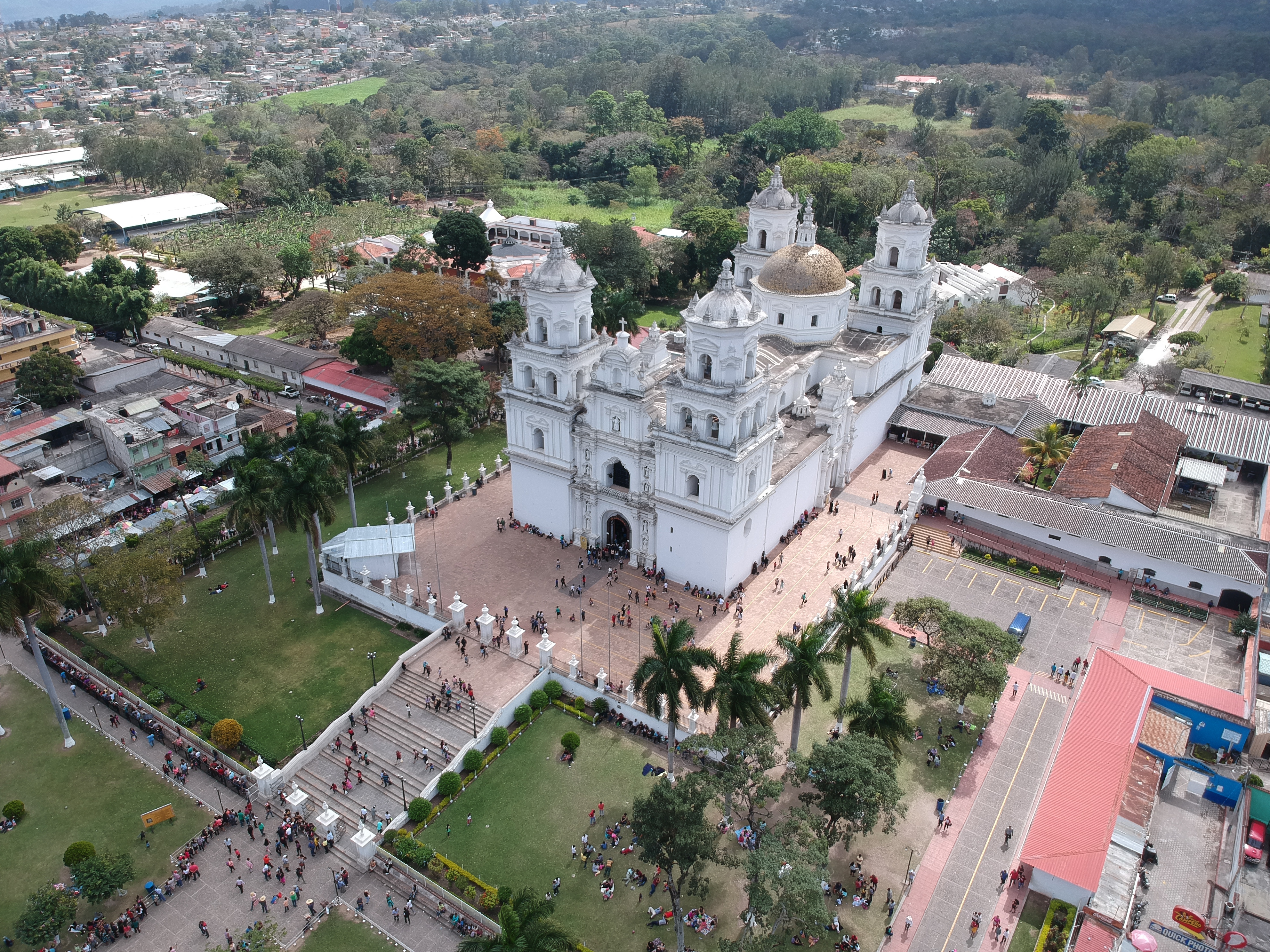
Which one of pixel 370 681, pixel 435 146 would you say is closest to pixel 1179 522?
pixel 370 681

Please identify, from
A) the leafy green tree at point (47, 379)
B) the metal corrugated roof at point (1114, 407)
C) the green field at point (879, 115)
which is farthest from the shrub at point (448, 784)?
the green field at point (879, 115)

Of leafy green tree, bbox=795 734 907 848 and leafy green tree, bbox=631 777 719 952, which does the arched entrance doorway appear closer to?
leafy green tree, bbox=795 734 907 848

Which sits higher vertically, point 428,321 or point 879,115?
point 879,115

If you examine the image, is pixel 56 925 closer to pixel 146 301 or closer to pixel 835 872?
pixel 835 872

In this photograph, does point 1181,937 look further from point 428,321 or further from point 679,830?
point 428,321

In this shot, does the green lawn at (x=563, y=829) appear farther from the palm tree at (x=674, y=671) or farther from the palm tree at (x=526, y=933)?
the palm tree at (x=526, y=933)

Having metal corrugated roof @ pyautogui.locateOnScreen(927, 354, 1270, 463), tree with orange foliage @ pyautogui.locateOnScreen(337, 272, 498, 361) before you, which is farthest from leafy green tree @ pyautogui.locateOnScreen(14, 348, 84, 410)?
metal corrugated roof @ pyautogui.locateOnScreen(927, 354, 1270, 463)

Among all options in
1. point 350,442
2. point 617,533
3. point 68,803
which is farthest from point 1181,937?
point 350,442
